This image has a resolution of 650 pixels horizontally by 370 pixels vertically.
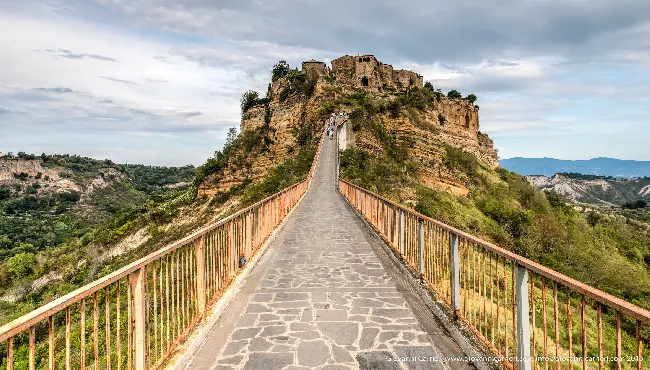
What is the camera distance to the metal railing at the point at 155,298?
252 centimetres

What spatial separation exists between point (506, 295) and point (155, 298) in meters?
3.66

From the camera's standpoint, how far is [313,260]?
885 centimetres

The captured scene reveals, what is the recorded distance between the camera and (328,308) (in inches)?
230

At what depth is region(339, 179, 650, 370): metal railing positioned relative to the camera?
2.60m

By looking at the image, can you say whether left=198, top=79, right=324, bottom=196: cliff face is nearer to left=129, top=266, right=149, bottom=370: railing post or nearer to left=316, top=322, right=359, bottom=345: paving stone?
left=316, top=322, right=359, bottom=345: paving stone

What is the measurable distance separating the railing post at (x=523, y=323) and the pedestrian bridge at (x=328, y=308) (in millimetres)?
11

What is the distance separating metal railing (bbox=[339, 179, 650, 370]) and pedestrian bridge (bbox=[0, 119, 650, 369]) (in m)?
0.02

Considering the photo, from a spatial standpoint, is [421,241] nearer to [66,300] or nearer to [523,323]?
[523,323]

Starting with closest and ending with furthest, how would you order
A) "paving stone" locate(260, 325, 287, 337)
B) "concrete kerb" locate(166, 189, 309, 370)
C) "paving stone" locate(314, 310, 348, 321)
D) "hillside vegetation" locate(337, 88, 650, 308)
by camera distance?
"concrete kerb" locate(166, 189, 309, 370), "paving stone" locate(260, 325, 287, 337), "paving stone" locate(314, 310, 348, 321), "hillside vegetation" locate(337, 88, 650, 308)

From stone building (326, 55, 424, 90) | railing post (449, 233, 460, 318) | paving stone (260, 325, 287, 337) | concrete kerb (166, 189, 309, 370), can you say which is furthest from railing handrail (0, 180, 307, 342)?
stone building (326, 55, 424, 90)

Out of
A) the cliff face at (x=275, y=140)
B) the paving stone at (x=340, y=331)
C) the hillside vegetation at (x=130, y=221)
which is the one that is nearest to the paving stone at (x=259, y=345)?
the paving stone at (x=340, y=331)

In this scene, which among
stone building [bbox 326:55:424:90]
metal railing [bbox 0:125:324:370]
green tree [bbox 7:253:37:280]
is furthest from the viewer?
stone building [bbox 326:55:424:90]

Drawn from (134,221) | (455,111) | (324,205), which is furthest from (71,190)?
(324,205)

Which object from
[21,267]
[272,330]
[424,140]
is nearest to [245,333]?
[272,330]
